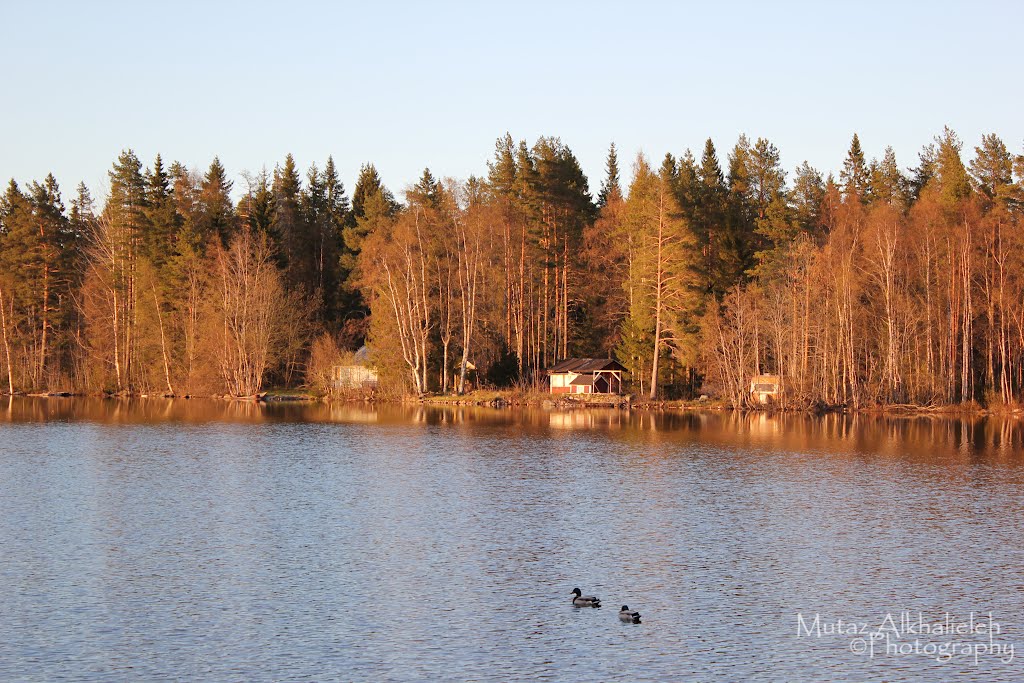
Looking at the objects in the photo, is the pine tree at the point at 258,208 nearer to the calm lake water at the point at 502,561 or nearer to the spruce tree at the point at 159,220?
the spruce tree at the point at 159,220

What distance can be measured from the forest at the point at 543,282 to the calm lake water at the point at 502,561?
74.2 feet

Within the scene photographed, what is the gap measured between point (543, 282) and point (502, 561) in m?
58.3

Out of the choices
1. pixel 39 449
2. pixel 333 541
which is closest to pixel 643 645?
pixel 333 541

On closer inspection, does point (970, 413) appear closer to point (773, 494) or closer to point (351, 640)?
point (773, 494)

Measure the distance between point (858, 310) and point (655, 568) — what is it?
48560 mm

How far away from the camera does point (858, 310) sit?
6638 centimetres

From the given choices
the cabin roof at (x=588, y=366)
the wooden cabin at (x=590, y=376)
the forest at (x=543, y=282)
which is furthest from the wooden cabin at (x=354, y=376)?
the wooden cabin at (x=590, y=376)

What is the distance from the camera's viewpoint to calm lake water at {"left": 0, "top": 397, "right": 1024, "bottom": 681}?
16656 mm

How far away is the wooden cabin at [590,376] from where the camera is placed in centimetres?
7531

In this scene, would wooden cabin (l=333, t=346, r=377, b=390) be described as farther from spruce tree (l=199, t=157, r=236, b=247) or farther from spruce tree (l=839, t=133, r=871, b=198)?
spruce tree (l=839, t=133, r=871, b=198)

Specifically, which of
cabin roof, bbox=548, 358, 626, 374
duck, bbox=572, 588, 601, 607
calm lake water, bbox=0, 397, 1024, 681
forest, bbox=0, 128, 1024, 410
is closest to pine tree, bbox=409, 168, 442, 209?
forest, bbox=0, 128, 1024, 410

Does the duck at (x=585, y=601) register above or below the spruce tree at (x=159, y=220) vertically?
below

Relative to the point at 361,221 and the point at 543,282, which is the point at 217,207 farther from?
A: the point at 543,282

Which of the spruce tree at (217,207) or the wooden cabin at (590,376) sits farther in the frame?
the spruce tree at (217,207)
